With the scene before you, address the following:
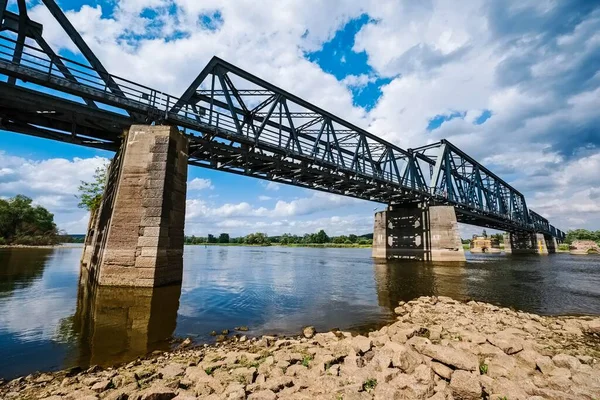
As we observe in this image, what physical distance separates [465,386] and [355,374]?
5.24 ft

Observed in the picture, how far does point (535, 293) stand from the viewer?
16.3 m

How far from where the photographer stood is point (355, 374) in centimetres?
448

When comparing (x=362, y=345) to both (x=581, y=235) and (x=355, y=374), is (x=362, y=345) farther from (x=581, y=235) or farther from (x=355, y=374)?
(x=581, y=235)

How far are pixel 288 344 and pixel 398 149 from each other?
44488 millimetres

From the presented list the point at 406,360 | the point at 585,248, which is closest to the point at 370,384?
the point at 406,360

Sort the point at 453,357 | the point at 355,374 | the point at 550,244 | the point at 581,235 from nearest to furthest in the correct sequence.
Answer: the point at 355,374 < the point at 453,357 < the point at 550,244 < the point at 581,235

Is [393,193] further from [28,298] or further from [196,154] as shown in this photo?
[28,298]

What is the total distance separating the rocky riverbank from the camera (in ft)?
13.0

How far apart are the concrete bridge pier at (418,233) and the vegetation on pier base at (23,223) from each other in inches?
3414

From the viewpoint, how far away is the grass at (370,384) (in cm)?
417

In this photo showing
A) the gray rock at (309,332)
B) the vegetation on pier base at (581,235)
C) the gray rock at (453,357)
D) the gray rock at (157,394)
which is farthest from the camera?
the vegetation on pier base at (581,235)

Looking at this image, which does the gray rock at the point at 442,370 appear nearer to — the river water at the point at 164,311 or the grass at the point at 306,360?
the grass at the point at 306,360

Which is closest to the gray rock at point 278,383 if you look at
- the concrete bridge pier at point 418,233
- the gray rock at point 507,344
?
the gray rock at point 507,344

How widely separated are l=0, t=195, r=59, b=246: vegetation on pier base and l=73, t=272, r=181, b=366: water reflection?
8114 cm
